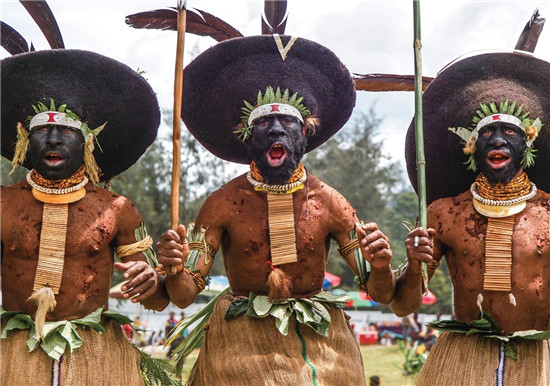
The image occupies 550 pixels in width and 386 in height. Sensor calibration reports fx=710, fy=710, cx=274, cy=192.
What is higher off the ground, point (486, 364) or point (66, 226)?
point (66, 226)

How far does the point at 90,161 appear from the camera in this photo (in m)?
4.71

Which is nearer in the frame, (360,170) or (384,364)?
(384,364)

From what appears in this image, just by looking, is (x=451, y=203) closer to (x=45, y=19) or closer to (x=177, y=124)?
(x=177, y=124)

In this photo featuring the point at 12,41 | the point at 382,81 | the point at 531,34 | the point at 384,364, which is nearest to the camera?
the point at 12,41

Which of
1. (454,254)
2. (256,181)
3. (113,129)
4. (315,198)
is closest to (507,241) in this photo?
(454,254)

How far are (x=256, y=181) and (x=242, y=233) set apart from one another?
0.36 metres

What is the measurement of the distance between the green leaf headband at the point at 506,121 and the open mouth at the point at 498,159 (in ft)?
→ 0.45

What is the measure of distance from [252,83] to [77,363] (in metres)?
2.11

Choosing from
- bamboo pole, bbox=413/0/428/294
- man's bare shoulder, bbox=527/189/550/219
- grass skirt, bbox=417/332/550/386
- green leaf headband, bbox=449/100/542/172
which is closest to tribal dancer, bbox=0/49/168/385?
bamboo pole, bbox=413/0/428/294

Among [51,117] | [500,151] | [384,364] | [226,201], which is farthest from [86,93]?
[384,364]

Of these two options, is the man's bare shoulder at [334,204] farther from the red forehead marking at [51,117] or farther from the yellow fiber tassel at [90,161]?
the red forehead marking at [51,117]

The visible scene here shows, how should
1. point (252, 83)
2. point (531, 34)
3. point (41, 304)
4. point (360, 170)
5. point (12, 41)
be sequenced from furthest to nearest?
point (360, 170)
point (531, 34)
point (12, 41)
point (252, 83)
point (41, 304)

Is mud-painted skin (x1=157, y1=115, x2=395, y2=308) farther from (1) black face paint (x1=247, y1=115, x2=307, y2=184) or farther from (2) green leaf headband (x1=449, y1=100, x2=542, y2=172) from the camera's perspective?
(2) green leaf headband (x1=449, y1=100, x2=542, y2=172)

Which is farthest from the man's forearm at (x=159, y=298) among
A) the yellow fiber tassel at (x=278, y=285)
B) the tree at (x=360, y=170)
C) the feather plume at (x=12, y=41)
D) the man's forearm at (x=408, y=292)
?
the tree at (x=360, y=170)
